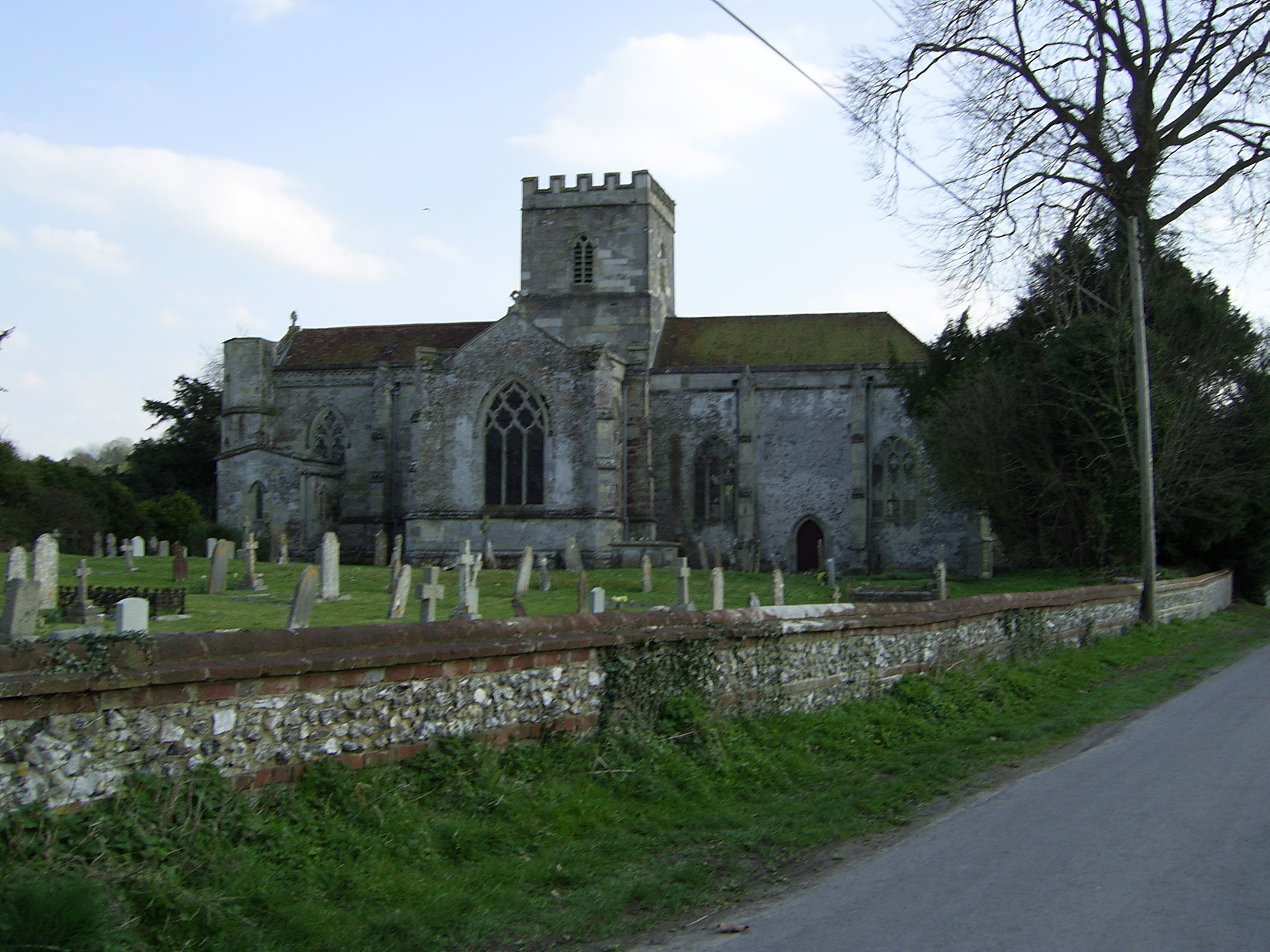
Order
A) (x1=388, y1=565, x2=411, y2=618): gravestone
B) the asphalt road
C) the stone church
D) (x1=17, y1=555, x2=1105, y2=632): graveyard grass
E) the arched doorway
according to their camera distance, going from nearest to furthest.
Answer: the asphalt road, (x1=388, y1=565, x2=411, y2=618): gravestone, (x1=17, y1=555, x2=1105, y2=632): graveyard grass, the stone church, the arched doorway

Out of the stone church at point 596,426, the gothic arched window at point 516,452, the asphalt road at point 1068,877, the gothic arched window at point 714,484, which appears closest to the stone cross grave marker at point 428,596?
the asphalt road at point 1068,877

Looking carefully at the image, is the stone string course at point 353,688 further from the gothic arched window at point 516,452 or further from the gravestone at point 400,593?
the gothic arched window at point 516,452

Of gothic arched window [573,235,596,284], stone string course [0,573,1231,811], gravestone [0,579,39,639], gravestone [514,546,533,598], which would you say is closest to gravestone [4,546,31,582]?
gravestone [0,579,39,639]

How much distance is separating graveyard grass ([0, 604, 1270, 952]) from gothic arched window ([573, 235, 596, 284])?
31967 mm

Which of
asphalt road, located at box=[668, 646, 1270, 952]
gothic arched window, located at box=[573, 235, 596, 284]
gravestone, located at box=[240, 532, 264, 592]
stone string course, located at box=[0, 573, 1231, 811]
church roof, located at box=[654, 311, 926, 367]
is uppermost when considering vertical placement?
gothic arched window, located at box=[573, 235, 596, 284]

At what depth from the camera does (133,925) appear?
5039 millimetres

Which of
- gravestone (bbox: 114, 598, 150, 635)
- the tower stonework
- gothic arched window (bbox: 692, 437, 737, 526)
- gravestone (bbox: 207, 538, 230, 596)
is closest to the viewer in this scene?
gravestone (bbox: 114, 598, 150, 635)

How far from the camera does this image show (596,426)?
115 ft

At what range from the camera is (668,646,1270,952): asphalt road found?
5.38 metres

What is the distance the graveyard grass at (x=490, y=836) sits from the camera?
17.3 ft

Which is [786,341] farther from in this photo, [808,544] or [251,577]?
[251,577]

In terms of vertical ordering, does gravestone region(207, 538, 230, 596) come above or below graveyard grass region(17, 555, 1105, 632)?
above

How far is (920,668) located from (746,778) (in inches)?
177

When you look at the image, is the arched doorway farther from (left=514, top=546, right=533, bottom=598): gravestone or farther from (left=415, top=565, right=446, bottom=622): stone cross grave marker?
(left=415, top=565, right=446, bottom=622): stone cross grave marker
